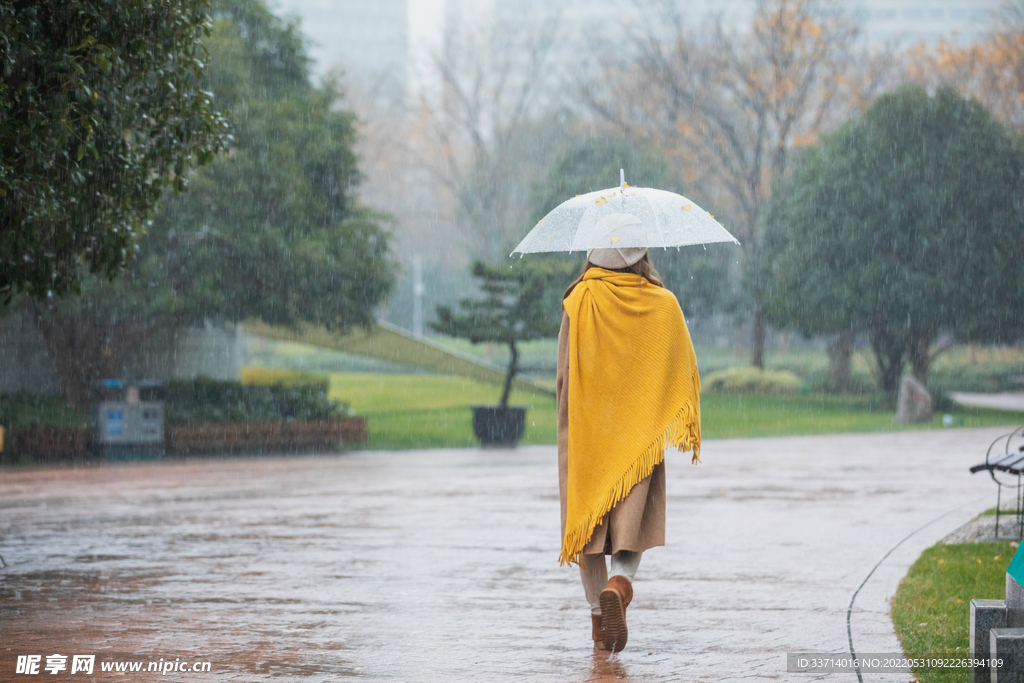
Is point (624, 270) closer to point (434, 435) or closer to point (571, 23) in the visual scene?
point (434, 435)

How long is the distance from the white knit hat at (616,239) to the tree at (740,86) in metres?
30.9

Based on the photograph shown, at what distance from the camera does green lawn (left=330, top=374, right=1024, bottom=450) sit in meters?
23.3

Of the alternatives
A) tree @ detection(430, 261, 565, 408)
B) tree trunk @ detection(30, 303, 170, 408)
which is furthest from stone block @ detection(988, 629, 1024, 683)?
tree trunk @ detection(30, 303, 170, 408)

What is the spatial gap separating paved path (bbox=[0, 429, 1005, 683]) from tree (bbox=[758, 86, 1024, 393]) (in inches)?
514

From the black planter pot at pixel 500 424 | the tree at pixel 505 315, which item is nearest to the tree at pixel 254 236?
the tree at pixel 505 315

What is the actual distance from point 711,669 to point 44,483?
11.9 metres

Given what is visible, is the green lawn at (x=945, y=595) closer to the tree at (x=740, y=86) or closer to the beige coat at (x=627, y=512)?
the beige coat at (x=627, y=512)

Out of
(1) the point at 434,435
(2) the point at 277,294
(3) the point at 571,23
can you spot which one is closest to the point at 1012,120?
(1) the point at 434,435

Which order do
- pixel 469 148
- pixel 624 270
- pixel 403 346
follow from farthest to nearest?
pixel 469 148
pixel 403 346
pixel 624 270

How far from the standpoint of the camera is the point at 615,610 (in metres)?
5.16

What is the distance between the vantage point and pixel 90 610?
21.4 feet

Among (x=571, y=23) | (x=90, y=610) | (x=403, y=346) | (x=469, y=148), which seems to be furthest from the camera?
(x=571, y=23)

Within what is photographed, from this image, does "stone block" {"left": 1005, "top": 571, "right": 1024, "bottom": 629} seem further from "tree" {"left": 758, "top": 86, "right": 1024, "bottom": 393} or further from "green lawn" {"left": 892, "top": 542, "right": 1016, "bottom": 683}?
"tree" {"left": 758, "top": 86, "right": 1024, "bottom": 393}

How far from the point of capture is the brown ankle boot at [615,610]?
5.13m
